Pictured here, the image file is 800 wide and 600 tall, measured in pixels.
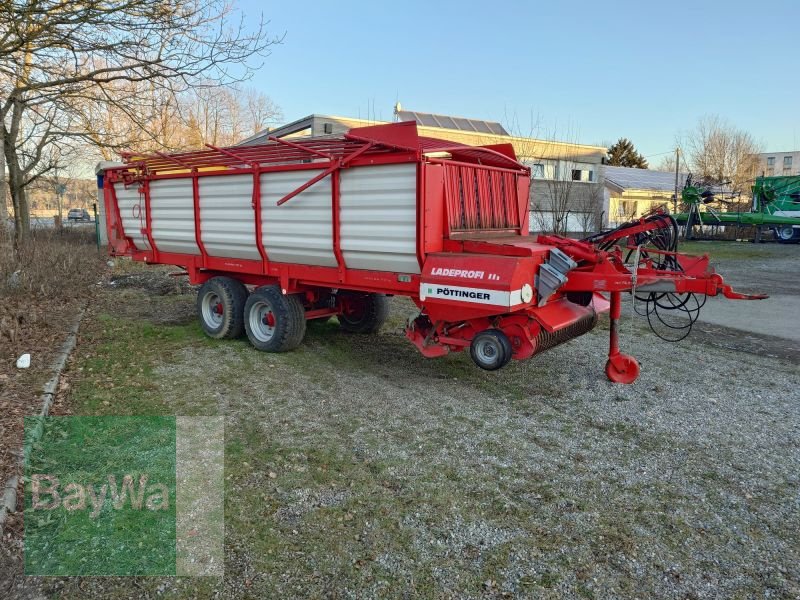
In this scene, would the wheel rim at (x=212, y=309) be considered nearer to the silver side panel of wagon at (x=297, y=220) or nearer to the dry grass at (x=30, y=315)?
the silver side panel of wagon at (x=297, y=220)

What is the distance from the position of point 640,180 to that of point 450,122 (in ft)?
71.3

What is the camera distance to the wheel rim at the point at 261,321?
7.20 meters

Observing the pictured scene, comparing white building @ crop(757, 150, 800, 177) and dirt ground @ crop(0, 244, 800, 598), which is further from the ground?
white building @ crop(757, 150, 800, 177)

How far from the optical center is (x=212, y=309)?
7.96m

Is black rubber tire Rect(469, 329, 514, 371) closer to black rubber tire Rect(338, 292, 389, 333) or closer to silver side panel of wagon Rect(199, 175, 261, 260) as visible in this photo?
black rubber tire Rect(338, 292, 389, 333)

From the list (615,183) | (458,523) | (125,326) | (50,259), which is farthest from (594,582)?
(615,183)

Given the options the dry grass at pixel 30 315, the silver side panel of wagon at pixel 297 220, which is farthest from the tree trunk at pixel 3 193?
the silver side panel of wagon at pixel 297 220

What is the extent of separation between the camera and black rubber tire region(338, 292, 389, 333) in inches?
314

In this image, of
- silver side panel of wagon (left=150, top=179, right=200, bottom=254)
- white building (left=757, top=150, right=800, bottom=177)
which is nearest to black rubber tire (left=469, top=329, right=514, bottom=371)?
silver side panel of wagon (left=150, top=179, right=200, bottom=254)

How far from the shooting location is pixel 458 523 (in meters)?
3.33

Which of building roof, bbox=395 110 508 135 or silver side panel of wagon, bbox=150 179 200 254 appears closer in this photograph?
silver side panel of wagon, bbox=150 179 200 254

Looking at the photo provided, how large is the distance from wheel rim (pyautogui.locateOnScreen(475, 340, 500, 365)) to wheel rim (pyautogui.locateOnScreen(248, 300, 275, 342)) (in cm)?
291

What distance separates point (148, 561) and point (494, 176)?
4.84 meters

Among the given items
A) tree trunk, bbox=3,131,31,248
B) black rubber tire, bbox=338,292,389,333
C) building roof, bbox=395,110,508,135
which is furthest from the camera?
building roof, bbox=395,110,508,135
